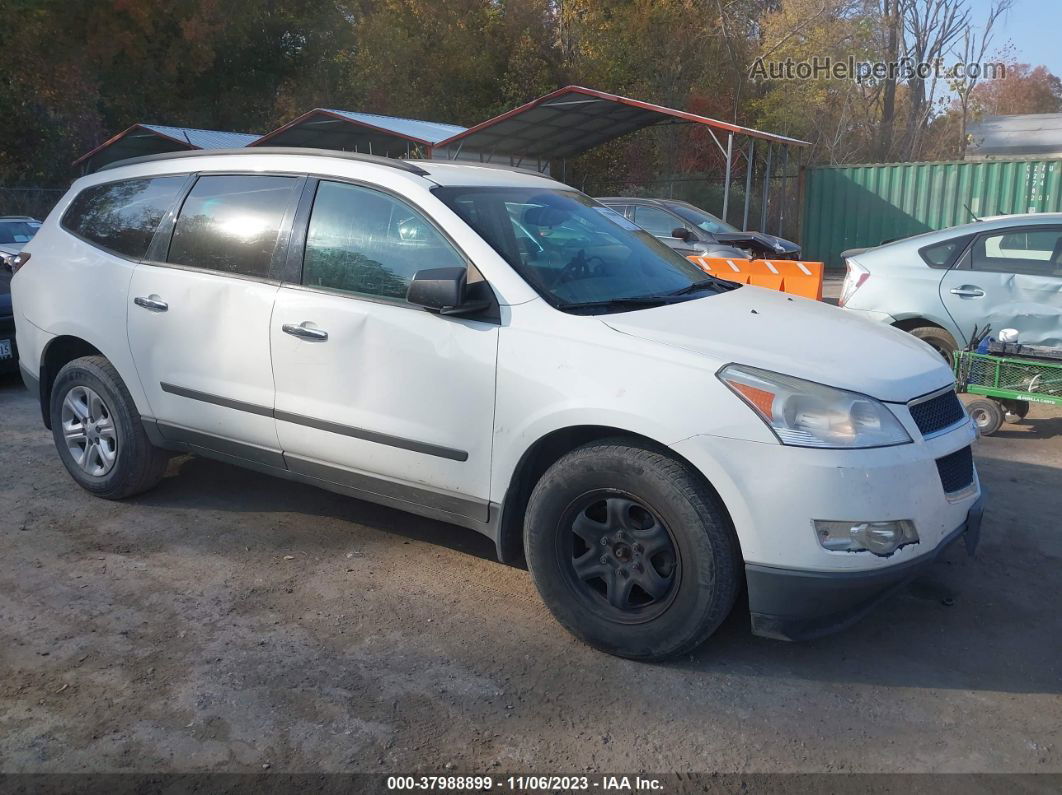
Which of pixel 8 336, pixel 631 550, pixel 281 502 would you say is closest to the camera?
pixel 631 550

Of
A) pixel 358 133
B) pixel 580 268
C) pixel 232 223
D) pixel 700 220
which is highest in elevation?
pixel 358 133

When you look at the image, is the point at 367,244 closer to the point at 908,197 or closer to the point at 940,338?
the point at 940,338

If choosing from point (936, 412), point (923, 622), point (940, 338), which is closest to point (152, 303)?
point (936, 412)

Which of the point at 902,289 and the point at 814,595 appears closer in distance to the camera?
the point at 814,595

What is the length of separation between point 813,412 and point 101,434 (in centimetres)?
382

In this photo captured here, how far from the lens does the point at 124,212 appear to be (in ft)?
16.5

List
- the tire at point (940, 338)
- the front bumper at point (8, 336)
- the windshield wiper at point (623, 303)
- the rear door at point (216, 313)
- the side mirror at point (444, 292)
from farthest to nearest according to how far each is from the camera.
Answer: the front bumper at point (8, 336)
the tire at point (940, 338)
the rear door at point (216, 313)
the windshield wiper at point (623, 303)
the side mirror at point (444, 292)

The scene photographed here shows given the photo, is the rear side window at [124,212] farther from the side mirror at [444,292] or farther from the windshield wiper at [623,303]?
the windshield wiper at [623,303]

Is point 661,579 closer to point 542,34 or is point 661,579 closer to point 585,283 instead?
point 585,283

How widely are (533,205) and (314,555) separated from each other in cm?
196

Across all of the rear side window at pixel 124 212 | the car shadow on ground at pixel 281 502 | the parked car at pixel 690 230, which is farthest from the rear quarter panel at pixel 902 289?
the rear side window at pixel 124 212

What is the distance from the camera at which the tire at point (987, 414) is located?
6809mm

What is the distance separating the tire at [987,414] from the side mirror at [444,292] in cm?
465

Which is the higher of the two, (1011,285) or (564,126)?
(564,126)
